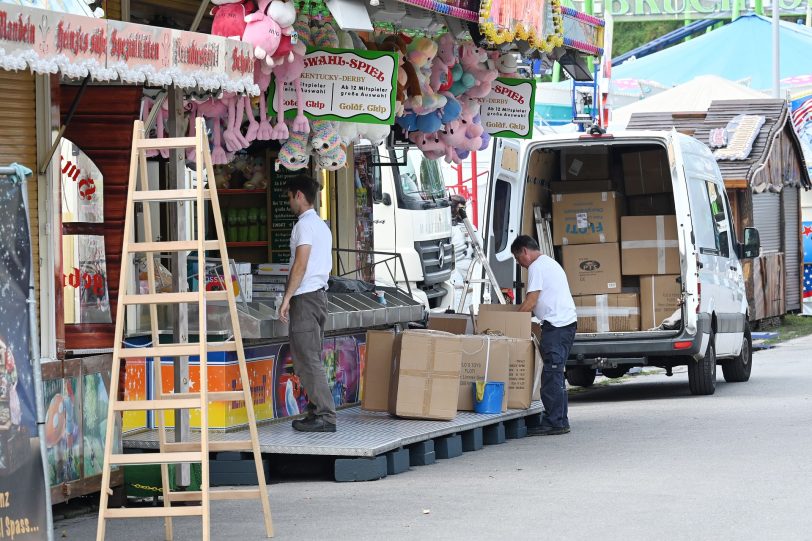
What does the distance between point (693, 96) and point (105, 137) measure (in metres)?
23.8

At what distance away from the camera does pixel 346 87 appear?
9.95m

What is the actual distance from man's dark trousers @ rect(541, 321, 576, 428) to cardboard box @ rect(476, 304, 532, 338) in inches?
7.1

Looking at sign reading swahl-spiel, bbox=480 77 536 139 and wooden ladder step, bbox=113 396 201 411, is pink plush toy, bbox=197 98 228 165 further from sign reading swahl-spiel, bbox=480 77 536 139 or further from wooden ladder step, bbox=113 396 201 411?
sign reading swahl-spiel, bbox=480 77 536 139

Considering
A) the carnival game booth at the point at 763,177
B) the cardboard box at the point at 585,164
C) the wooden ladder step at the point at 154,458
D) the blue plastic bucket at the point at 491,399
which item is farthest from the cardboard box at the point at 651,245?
the wooden ladder step at the point at 154,458

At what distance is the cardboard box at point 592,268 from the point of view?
14.8 meters

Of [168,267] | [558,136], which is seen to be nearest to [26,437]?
[168,267]

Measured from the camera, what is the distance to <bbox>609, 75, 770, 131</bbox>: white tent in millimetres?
30422

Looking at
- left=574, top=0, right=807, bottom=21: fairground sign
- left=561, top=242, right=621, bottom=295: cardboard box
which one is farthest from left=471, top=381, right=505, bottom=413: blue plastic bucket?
left=574, top=0, right=807, bottom=21: fairground sign

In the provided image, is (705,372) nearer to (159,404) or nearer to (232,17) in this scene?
(232,17)

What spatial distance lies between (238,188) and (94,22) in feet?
20.2

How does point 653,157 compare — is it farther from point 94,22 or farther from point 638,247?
point 94,22

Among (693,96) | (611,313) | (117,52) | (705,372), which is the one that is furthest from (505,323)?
(693,96)

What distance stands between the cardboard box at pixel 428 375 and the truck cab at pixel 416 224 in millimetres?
8275

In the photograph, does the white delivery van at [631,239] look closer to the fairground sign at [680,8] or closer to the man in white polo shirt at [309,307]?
the man in white polo shirt at [309,307]
